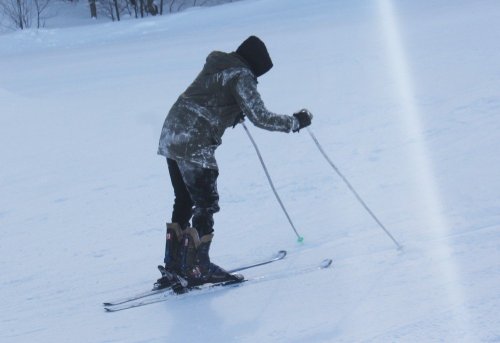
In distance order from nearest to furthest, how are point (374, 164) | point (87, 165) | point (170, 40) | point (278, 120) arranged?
point (278, 120)
point (374, 164)
point (87, 165)
point (170, 40)

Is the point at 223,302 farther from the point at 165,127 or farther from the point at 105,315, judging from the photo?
the point at 165,127

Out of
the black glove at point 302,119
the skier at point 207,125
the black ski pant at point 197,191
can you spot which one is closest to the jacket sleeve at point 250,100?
the skier at point 207,125

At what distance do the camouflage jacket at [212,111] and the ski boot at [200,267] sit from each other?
45 centimetres

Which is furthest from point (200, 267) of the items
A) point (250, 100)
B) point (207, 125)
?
point (250, 100)

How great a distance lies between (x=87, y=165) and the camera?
774 centimetres

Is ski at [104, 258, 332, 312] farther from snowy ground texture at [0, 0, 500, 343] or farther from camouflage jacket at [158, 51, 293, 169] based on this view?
camouflage jacket at [158, 51, 293, 169]

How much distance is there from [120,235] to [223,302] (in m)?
1.70

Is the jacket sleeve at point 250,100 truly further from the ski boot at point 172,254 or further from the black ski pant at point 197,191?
the ski boot at point 172,254

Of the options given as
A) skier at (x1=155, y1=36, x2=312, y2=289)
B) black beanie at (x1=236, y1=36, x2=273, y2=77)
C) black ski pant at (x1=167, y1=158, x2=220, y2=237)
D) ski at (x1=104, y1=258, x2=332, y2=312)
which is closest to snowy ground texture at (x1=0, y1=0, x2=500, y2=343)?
ski at (x1=104, y1=258, x2=332, y2=312)

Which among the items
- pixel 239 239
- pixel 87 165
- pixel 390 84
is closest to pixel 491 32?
pixel 390 84

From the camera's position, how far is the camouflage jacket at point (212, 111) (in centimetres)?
411

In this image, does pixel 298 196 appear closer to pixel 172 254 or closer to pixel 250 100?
pixel 172 254

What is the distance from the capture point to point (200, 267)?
4.41m

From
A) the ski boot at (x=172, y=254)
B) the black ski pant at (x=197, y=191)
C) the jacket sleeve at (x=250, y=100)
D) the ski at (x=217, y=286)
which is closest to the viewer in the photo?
the jacket sleeve at (x=250, y=100)
